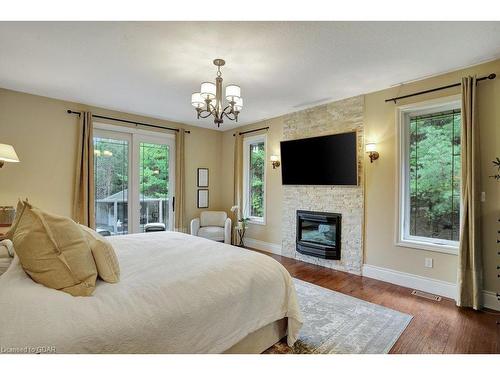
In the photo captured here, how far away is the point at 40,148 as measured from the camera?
3895 mm

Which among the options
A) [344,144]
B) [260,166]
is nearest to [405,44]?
[344,144]

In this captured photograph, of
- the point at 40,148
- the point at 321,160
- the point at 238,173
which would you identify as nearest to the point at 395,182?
the point at 321,160

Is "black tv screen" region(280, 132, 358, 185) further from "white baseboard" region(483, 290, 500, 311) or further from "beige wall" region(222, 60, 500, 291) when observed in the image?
"white baseboard" region(483, 290, 500, 311)

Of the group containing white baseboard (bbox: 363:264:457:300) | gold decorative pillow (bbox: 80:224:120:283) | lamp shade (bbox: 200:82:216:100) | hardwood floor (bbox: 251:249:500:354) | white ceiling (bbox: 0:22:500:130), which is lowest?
hardwood floor (bbox: 251:249:500:354)

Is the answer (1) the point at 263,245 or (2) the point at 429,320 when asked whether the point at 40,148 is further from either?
(2) the point at 429,320

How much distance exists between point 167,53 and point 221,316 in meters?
2.52

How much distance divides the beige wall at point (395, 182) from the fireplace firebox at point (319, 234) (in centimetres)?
48

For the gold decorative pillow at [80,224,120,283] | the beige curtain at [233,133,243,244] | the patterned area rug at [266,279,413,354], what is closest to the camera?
the gold decorative pillow at [80,224,120,283]

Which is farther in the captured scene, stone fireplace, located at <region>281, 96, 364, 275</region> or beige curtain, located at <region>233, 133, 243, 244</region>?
beige curtain, located at <region>233, 133, 243, 244</region>

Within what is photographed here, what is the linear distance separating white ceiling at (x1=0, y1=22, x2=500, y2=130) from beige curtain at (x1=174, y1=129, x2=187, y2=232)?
1589mm

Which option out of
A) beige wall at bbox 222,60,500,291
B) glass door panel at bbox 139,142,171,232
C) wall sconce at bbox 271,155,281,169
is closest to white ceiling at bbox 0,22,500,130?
beige wall at bbox 222,60,500,291

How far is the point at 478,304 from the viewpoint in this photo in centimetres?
269

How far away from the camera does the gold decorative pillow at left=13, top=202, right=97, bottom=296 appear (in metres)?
1.39

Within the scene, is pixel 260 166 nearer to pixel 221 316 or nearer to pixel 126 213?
pixel 126 213
